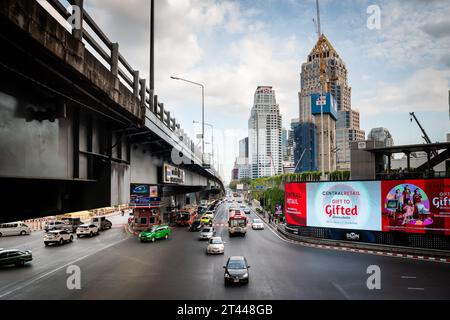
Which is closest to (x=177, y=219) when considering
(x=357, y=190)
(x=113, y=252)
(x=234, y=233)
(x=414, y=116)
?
(x=234, y=233)

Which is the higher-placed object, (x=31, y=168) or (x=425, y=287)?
(x=31, y=168)

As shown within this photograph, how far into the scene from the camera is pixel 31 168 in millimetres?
8102

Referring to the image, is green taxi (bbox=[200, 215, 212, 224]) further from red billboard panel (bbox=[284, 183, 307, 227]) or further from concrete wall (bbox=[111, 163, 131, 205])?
concrete wall (bbox=[111, 163, 131, 205])

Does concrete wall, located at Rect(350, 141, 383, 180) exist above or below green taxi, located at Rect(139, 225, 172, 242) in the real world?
above

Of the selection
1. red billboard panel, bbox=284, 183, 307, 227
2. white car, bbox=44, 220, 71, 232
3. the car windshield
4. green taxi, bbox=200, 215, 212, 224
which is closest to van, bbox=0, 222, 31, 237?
white car, bbox=44, 220, 71, 232

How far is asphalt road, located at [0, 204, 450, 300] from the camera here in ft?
53.2

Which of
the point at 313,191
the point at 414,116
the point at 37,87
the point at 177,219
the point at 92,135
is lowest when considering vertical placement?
the point at 177,219

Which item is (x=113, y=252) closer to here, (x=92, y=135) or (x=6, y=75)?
(x=92, y=135)

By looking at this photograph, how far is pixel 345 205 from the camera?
29.8m

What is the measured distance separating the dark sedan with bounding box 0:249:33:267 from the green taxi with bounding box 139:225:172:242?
42.0 ft

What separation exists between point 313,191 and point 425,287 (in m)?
15.8

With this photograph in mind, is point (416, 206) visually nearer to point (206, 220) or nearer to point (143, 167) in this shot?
point (143, 167)

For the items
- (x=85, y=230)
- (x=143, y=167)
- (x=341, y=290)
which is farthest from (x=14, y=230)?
(x=341, y=290)

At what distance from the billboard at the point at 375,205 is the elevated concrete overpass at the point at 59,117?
20912mm
